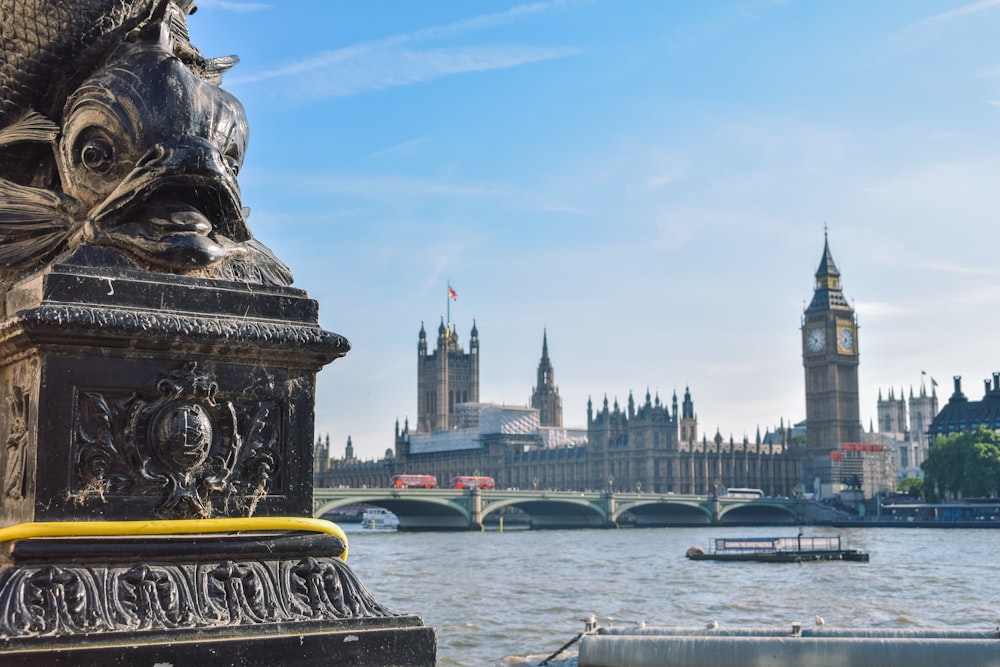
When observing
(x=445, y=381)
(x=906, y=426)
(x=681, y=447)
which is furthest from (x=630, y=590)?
(x=906, y=426)

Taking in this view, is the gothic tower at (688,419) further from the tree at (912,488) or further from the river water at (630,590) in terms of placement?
the river water at (630,590)

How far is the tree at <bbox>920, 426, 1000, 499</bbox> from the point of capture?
254 ft

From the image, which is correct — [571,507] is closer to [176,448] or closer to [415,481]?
[415,481]

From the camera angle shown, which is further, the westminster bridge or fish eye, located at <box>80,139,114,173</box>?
the westminster bridge

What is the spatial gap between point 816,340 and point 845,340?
257 cm

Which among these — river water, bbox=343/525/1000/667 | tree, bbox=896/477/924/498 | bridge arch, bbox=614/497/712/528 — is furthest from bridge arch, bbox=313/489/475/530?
tree, bbox=896/477/924/498

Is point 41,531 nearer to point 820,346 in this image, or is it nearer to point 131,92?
point 131,92

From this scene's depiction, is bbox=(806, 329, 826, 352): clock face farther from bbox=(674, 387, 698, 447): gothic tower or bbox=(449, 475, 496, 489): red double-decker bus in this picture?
bbox=(449, 475, 496, 489): red double-decker bus

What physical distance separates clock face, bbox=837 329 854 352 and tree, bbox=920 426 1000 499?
2636 centimetres

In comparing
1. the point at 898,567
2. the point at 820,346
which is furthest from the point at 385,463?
the point at 898,567

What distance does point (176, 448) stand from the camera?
2053 millimetres

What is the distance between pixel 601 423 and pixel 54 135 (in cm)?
10058

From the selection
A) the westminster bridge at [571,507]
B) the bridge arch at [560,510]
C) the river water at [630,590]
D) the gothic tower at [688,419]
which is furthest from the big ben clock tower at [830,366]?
the river water at [630,590]

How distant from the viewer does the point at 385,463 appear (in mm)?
115750
